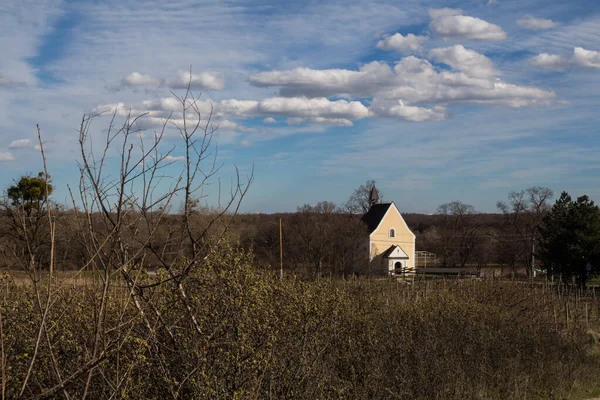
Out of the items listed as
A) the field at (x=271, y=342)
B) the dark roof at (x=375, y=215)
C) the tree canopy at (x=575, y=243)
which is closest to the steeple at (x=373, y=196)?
the dark roof at (x=375, y=215)

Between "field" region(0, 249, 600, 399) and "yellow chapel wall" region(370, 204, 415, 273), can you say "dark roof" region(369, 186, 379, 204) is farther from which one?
"field" region(0, 249, 600, 399)

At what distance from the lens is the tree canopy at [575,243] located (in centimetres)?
3212

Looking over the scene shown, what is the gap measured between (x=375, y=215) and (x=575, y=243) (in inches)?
1062

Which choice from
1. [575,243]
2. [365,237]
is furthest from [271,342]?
[365,237]

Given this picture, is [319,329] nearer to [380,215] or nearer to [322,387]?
[322,387]

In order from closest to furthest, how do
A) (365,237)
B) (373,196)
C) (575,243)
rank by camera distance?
1. (575,243)
2. (365,237)
3. (373,196)

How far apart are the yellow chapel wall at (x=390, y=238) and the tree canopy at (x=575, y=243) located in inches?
850

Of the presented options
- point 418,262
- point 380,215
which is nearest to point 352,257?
point 380,215

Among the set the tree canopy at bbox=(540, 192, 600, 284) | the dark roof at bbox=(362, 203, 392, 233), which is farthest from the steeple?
the tree canopy at bbox=(540, 192, 600, 284)

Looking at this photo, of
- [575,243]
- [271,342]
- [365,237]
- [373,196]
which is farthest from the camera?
[373,196]

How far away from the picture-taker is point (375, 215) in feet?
192

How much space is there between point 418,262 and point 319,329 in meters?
61.2

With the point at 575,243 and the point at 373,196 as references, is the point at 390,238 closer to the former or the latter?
the point at 373,196

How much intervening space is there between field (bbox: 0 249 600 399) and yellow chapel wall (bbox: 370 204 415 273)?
41.2 metres
